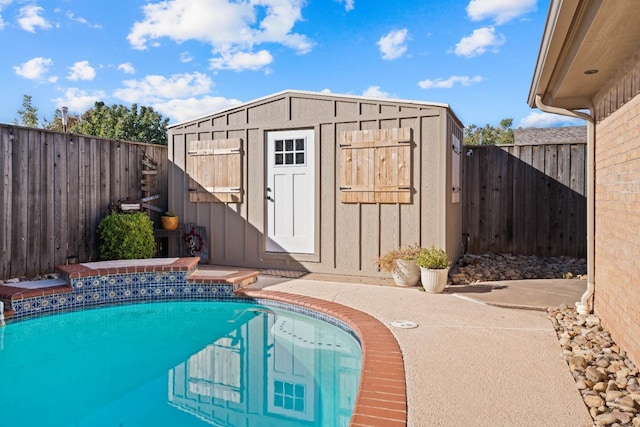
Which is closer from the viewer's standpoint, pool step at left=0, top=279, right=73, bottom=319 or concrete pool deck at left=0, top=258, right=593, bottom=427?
concrete pool deck at left=0, top=258, right=593, bottom=427

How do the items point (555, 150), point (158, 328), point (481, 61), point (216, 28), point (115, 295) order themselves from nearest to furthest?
point (158, 328) < point (115, 295) < point (555, 150) < point (216, 28) < point (481, 61)

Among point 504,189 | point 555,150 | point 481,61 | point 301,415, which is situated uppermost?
point 481,61

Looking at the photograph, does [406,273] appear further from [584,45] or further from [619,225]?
[584,45]

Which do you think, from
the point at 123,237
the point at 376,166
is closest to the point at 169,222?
the point at 123,237

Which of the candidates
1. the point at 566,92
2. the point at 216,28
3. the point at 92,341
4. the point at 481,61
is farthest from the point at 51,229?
the point at 481,61

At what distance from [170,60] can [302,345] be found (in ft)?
53.0

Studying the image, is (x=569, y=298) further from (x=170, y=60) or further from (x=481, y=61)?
(x=481, y=61)

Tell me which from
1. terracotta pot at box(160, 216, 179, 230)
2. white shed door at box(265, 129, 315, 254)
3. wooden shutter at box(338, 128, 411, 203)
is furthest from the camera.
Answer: terracotta pot at box(160, 216, 179, 230)

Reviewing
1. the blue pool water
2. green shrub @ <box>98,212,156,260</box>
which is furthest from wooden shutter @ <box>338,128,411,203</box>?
green shrub @ <box>98,212,156,260</box>

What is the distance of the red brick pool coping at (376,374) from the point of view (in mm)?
2295

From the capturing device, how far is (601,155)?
13.1 ft

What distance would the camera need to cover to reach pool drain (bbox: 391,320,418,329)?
13.1 feet

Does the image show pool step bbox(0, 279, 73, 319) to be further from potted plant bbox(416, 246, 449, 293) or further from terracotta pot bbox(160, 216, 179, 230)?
potted plant bbox(416, 246, 449, 293)

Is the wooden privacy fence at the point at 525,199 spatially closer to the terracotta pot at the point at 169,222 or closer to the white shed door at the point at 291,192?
the white shed door at the point at 291,192
